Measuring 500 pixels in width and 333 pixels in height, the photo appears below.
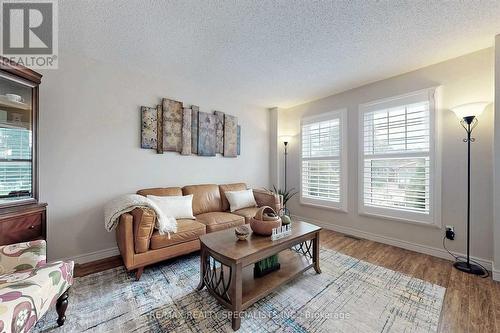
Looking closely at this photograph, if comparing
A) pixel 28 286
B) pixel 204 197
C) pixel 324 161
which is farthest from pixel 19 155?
pixel 324 161

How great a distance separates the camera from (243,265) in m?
1.46

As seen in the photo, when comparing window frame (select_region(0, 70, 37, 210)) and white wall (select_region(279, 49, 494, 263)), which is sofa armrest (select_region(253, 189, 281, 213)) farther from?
window frame (select_region(0, 70, 37, 210))

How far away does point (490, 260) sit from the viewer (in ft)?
7.22

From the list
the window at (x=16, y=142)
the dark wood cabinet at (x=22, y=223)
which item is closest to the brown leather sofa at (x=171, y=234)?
the dark wood cabinet at (x=22, y=223)

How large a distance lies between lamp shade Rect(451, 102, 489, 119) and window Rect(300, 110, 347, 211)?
1.40m

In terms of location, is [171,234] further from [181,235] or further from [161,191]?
[161,191]

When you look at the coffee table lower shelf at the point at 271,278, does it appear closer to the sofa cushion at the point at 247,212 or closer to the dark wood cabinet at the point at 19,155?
the sofa cushion at the point at 247,212

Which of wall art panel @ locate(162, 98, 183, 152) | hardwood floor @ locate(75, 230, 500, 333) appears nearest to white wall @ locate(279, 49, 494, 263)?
hardwood floor @ locate(75, 230, 500, 333)

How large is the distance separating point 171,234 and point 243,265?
3.46 feet

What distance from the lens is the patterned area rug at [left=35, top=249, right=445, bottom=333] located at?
56.4 inches

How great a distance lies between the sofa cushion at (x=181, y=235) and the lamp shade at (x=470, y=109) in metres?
3.14

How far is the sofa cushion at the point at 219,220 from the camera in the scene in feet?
8.28

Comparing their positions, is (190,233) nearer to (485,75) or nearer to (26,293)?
(26,293)

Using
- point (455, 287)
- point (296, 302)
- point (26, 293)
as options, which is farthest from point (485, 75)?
point (26, 293)
